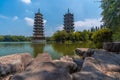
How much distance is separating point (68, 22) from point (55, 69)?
102 meters

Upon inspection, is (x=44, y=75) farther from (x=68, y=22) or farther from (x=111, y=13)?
(x=68, y=22)

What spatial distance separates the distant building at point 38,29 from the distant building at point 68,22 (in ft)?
58.6

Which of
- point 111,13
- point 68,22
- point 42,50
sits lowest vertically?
point 42,50

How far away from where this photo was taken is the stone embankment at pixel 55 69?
5.50 meters

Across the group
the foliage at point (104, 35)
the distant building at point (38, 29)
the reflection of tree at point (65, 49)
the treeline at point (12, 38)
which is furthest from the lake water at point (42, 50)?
the treeline at point (12, 38)

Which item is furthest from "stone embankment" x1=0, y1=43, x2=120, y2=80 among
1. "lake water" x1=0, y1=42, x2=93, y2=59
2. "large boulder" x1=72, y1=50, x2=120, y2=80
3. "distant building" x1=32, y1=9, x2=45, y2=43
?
"distant building" x1=32, y1=9, x2=45, y2=43

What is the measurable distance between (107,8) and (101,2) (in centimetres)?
133

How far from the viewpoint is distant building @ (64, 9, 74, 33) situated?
106m

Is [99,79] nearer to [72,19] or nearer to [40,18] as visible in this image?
[40,18]

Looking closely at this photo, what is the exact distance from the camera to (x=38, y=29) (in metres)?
90.1

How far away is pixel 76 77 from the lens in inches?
244

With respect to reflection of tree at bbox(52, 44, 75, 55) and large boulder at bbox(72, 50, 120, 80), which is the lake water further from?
large boulder at bbox(72, 50, 120, 80)

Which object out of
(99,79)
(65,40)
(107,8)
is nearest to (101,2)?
(107,8)

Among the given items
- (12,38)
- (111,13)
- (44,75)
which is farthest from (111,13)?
(12,38)
